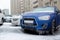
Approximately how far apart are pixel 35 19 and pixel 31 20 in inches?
7.6

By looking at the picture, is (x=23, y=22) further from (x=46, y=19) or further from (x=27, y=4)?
(x=27, y=4)

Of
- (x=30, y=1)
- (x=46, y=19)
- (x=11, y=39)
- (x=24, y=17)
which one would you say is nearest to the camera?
(x=11, y=39)

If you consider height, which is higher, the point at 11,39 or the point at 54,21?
the point at 54,21

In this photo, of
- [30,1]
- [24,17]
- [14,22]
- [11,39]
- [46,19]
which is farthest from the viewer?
[30,1]

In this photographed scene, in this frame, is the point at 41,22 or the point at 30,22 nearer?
the point at 41,22

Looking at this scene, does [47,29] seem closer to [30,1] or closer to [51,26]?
[51,26]

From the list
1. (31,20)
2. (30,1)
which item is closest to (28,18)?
(31,20)

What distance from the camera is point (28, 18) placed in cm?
664

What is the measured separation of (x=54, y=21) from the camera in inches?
264

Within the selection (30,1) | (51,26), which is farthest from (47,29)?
(30,1)

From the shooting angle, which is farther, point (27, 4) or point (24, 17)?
point (27, 4)

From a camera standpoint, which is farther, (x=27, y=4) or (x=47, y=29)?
(x=27, y=4)

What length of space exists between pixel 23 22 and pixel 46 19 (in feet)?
3.42

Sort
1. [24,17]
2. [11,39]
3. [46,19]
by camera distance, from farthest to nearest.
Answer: [24,17] → [46,19] → [11,39]
